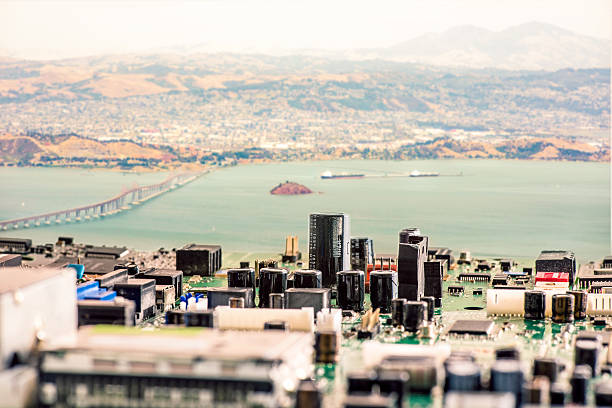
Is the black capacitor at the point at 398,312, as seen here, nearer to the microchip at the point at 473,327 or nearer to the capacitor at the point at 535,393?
the microchip at the point at 473,327

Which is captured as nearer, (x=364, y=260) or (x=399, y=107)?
(x=364, y=260)

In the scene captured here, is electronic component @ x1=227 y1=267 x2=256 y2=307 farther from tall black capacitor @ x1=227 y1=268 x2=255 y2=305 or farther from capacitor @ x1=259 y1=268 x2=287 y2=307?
capacitor @ x1=259 y1=268 x2=287 y2=307

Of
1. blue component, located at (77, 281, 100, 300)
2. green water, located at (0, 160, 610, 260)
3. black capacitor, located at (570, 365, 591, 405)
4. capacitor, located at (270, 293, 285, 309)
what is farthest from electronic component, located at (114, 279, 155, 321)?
green water, located at (0, 160, 610, 260)

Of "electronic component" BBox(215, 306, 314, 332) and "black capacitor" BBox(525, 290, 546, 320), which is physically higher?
"electronic component" BBox(215, 306, 314, 332)

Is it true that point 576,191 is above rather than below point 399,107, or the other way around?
below

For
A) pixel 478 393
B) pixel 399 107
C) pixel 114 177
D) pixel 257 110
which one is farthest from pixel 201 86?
pixel 478 393

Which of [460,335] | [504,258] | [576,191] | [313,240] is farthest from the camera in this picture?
[576,191]

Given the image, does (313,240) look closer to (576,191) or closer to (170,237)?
(170,237)
